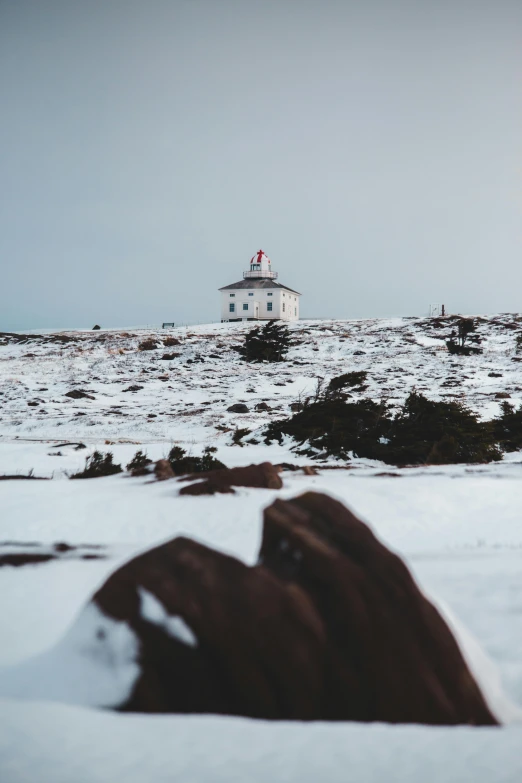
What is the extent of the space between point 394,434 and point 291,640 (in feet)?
26.5

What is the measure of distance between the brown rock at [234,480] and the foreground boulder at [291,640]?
278 cm

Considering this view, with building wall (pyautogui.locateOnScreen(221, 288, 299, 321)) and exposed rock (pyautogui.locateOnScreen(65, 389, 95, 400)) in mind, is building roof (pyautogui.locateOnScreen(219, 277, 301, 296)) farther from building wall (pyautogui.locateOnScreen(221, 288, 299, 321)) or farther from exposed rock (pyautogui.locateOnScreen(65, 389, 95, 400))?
exposed rock (pyautogui.locateOnScreen(65, 389, 95, 400))

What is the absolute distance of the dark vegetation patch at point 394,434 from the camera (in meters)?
9.25

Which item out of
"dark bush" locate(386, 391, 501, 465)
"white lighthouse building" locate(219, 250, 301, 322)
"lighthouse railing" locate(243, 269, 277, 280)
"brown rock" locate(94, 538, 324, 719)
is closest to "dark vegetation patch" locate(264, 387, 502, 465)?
"dark bush" locate(386, 391, 501, 465)

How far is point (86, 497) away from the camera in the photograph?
568cm

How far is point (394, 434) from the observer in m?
10.2

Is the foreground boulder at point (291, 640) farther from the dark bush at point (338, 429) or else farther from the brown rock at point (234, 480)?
the dark bush at point (338, 429)

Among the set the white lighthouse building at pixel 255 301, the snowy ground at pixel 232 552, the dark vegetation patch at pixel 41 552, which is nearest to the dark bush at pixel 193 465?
the snowy ground at pixel 232 552

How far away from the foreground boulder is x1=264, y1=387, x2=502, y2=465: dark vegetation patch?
6581 mm

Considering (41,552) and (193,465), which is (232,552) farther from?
(193,465)

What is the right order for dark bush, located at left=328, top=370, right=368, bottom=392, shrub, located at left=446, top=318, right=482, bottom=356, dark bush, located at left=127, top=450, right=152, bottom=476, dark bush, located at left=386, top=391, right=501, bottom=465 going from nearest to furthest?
dark bush, located at left=127, top=450, right=152, bottom=476 → dark bush, located at left=386, top=391, right=501, bottom=465 → dark bush, located at left=328, top=370, right=368, bottom=392 → shrub, located at left=446, top=318, right=482, bottom=356

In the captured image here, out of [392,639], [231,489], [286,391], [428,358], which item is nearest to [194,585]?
[392,639]

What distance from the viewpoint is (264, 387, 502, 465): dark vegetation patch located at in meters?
9.25

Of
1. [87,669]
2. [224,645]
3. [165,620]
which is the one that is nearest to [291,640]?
[224,645]
